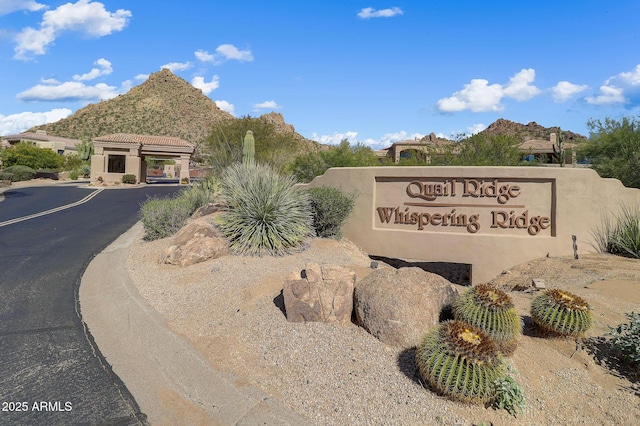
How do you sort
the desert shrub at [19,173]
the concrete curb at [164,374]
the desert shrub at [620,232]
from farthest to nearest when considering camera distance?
the desert shrub at [19,173] < the desert shrub at [620,232] < the concrete curb at [164,374]

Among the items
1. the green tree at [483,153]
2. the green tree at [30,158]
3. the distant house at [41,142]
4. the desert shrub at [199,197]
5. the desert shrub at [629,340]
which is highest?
the distant house at [41,142]

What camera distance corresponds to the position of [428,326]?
514 centimetres

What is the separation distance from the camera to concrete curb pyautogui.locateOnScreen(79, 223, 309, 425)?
3.70 meters

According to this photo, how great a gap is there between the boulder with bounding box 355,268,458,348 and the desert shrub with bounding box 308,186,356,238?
5242 millimetres

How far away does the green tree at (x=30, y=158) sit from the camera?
4528 cm

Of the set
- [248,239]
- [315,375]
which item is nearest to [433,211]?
[248,239]

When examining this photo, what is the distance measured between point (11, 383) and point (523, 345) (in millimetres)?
5913

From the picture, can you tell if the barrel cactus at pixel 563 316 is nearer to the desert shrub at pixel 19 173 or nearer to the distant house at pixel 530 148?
the distant house at pixel 530 148

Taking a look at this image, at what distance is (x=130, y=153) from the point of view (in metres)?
38.4

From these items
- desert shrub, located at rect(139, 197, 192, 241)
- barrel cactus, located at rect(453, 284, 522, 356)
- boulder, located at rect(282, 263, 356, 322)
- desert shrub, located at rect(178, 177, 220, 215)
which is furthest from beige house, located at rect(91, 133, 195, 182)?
barrel cactus, located at rect(453, 284, 522, 356)

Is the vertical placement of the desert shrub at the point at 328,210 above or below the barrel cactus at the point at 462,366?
above

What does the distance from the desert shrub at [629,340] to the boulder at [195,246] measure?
7.02 metres

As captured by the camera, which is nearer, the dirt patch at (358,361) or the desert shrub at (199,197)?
the dirt patch at (358,361)

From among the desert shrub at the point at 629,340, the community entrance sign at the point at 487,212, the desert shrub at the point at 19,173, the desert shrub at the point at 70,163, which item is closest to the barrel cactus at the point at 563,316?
the desert shrub at the point at 629,340
